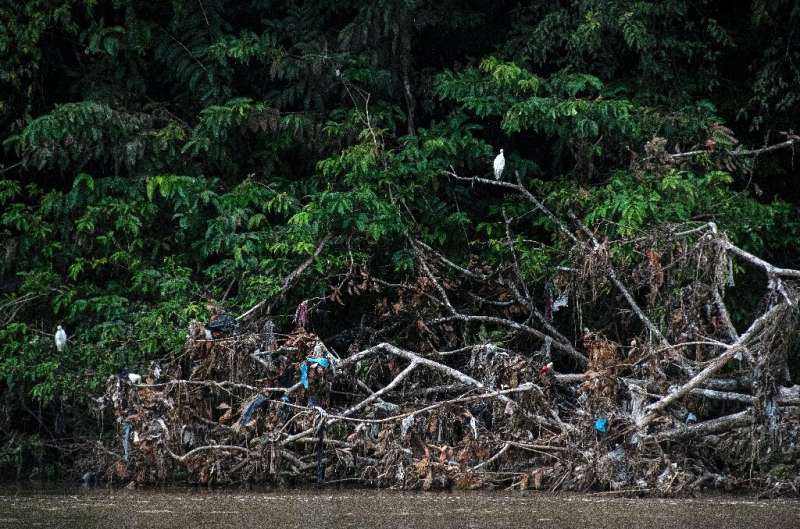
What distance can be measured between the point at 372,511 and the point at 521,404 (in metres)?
2.09

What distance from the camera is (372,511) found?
6434 millimetres

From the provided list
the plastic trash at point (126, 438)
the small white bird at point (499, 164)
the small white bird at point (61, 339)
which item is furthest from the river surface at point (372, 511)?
the small white bird at point (499, 164)

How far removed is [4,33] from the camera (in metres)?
10.6

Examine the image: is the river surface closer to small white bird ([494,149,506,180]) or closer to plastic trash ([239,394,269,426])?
plastic trash ([239,394,269,426])

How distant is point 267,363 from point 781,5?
6.01 m

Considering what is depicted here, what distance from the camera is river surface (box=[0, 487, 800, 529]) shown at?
5.78 meters

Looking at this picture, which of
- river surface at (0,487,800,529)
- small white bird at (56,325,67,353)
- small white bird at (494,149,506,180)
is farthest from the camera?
small white bird at (494,149,506,180)

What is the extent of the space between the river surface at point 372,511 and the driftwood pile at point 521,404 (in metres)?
0.44

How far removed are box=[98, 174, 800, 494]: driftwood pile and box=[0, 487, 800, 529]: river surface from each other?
0.44 metres

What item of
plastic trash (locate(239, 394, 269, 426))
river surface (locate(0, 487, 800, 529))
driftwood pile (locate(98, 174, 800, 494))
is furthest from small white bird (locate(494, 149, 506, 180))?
river surface (locate(0, 487, 800, 529))

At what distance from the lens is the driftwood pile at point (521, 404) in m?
7.84

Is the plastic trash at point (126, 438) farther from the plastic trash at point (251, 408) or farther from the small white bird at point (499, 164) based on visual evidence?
the small white bird at point (499, 164)

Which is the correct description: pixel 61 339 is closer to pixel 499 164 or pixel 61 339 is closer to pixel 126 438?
pixel 126 438

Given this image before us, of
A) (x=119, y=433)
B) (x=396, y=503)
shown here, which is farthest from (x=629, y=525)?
(x=119, y=433)
